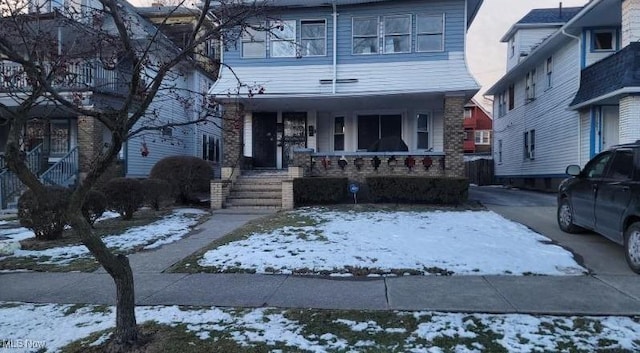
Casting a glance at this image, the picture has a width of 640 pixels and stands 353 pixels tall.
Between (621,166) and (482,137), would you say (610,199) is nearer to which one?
(621,166)

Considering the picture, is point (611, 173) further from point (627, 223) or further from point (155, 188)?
point (155, 188)

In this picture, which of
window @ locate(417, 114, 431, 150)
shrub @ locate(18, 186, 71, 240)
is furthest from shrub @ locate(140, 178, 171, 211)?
window @ locate(417, 114, 431, 150)

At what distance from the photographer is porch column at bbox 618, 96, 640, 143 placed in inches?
551

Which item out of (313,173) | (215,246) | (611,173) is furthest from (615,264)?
(313,173)

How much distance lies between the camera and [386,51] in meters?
16.5

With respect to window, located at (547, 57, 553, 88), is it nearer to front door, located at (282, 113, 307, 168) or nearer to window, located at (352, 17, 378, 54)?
window, located at (352, 17, 378, 54)

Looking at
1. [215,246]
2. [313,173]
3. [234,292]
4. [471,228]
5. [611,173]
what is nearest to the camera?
[234,292]

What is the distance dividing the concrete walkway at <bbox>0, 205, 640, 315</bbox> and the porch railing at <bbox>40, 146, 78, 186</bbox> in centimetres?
1101

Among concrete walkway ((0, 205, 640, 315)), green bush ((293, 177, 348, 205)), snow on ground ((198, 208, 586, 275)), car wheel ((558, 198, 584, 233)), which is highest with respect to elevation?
green bush ((293, 177, 348, 205))

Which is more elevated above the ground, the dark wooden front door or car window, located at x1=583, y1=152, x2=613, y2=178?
the dark wooden front door

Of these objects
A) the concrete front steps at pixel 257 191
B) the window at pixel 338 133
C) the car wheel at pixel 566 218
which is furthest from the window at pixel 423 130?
the car wheel at pixel 566 218

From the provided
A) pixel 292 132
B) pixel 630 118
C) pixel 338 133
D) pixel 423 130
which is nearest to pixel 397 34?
pixel 423 130

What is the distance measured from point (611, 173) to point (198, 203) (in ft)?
40.9

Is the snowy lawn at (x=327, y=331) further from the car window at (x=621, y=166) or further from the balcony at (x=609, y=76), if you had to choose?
the balcony at (x=609, y=76)
